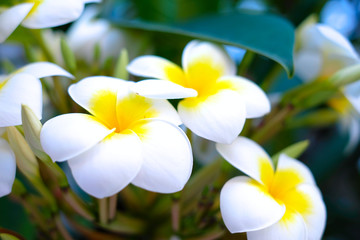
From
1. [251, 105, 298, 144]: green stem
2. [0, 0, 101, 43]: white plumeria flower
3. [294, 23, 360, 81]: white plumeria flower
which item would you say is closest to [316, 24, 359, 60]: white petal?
[294, 23, 360, 81]: white plumeria flower

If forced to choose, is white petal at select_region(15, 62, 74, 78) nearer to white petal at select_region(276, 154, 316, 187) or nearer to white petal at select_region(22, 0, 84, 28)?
white petal at select_region(22, 0, 84, 28)


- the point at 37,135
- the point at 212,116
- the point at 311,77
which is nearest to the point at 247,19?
the point at 311,77

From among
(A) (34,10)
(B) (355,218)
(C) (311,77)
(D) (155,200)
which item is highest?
(A) (34,10)

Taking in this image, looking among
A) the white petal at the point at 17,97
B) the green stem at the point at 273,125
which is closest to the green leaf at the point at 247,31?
the green stem at the point at 273,125

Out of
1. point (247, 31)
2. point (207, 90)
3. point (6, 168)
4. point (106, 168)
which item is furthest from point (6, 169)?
point (247, 31)

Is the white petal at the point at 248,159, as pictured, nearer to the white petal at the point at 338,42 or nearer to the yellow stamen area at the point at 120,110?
the yellow stamen area at the point at 120,110

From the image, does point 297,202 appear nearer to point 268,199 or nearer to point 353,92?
point 268,199

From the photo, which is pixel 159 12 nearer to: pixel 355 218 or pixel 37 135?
pixel 37 135
